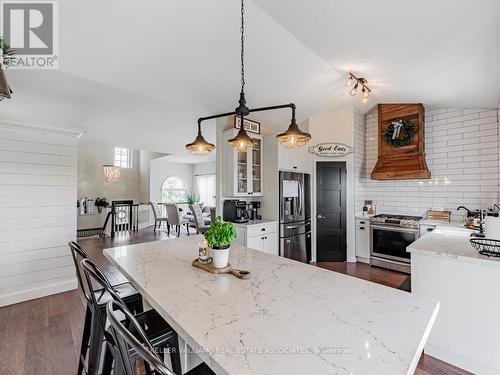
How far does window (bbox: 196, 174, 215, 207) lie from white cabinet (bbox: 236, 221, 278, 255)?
581 centimetres

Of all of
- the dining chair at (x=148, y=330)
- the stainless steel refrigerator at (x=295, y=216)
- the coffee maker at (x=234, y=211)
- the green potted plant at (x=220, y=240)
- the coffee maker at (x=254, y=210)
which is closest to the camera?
the dining chair at (x=148, y=330)

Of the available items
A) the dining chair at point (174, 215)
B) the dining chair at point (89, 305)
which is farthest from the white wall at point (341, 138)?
the dining chair at point (174, 215)

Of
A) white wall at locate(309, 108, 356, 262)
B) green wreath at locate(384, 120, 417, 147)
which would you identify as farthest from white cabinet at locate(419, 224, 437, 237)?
green wreath at locate(384, 120, 417, 147)

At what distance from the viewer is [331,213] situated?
441cm

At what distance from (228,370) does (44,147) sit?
3.78m

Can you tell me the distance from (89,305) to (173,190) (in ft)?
28.1

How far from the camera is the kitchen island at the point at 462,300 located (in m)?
1.71

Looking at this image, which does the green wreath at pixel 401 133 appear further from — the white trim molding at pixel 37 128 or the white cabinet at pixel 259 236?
the white trim molding at pixel 37 128

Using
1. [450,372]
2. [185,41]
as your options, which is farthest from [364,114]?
[450,372]

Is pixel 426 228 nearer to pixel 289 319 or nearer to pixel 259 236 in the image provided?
pixel 259 236

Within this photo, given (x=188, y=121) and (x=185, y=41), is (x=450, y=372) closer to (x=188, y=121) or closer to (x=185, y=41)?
(x=185, y=41)

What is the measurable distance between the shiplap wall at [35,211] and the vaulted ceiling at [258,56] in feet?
1.55

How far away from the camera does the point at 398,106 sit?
12.8 feet

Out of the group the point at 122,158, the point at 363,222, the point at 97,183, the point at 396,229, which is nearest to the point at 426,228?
the point at 396,229
